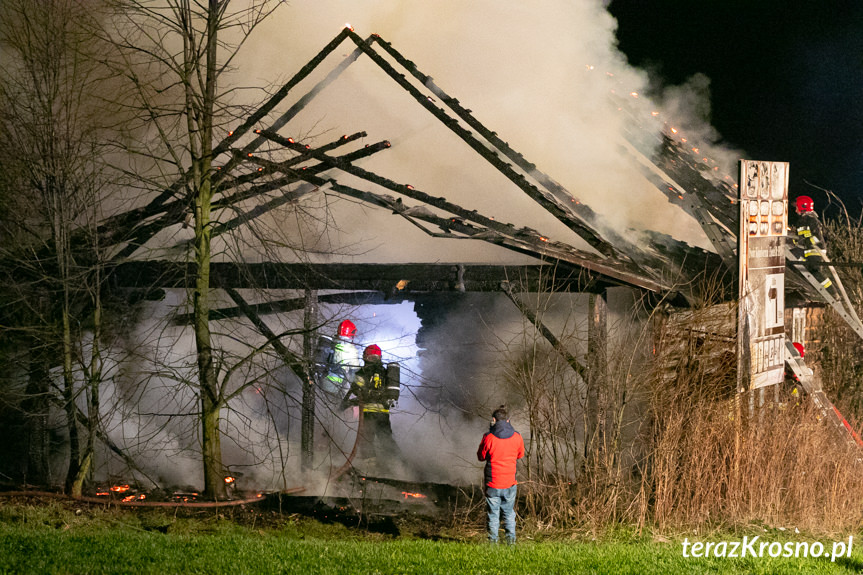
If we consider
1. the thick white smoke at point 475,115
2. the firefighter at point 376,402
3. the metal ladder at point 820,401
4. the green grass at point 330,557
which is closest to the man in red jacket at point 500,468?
the green grass at point 330,557

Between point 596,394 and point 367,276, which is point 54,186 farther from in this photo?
point 596,394

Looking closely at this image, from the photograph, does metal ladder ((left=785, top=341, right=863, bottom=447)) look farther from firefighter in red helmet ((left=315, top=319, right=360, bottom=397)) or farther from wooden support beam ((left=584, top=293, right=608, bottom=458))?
firefighter in red helmet ((left=315, top=319, right=360, bottom=397))

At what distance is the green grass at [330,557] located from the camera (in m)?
6.52

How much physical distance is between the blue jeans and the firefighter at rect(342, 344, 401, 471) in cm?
389

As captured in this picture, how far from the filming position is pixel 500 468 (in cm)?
814

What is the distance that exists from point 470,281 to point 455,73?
10608 mm

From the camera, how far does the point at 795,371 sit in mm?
10336

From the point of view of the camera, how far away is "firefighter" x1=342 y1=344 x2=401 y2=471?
A: 12641 millimetres

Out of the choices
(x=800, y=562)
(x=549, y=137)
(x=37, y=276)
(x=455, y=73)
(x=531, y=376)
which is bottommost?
(x=800, y=562)

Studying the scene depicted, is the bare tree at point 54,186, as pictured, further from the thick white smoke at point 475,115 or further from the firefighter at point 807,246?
the firefighter at point 807,246

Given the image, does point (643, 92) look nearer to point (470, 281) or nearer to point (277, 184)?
point (470, 281)

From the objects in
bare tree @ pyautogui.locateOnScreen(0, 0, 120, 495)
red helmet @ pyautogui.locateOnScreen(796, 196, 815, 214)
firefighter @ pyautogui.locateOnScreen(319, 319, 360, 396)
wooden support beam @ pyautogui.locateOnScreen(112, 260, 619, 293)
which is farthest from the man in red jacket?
red helmet @ pyautogui.locateOnScreen(796, 196, 815, 214)

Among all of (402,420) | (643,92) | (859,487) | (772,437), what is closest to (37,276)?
(402,420)

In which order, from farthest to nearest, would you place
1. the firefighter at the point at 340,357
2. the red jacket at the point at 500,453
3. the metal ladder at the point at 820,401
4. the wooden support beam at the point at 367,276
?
1. the wooden support beam at the point at 367,276
2. the firefighter at the point at 340,357
3. the metal ladder at the point at 820,401
4. the red jacket at the point at 500,453
